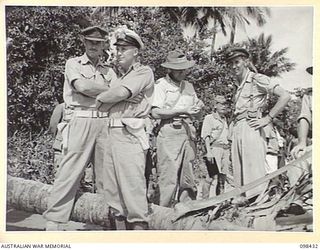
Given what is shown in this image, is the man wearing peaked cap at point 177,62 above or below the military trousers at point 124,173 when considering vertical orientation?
above

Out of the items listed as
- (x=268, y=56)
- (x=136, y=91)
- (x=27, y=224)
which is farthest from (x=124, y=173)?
(x=268, y=56)

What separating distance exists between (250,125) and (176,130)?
56cm

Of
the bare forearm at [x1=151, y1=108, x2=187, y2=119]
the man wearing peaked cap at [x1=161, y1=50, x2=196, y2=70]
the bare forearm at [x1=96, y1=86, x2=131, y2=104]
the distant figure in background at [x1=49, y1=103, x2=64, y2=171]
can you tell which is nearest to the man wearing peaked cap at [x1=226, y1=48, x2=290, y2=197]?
the man wearing peaked cap at [x1=161, y1=50, x2=196, y2=70]

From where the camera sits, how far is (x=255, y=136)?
4.18 m

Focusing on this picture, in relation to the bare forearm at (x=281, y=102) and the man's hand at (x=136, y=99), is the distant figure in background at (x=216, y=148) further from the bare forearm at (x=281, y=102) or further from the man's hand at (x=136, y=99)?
the man's hand at (x=136, y=99)

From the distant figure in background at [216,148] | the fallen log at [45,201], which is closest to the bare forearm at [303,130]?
the distant figure in background at [216,148]

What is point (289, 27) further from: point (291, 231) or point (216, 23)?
point (291, 231)

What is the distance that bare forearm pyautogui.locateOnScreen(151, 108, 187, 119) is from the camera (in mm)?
4099

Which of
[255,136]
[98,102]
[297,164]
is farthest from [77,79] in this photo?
[297,164]

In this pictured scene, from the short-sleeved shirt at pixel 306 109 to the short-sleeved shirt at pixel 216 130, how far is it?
573 mm

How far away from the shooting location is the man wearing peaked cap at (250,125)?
417 centimetres

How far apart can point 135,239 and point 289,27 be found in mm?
1942

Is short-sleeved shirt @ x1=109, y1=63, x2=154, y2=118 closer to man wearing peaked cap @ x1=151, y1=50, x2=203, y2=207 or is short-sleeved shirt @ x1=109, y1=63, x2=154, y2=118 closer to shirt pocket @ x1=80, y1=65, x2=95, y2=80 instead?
man wearing peaked cap @ x1=151, y1=50, x2=203, y2=207

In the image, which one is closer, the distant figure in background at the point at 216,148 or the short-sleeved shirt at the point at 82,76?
the short-sleeved shirt at the point at 82,76
